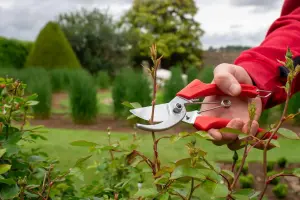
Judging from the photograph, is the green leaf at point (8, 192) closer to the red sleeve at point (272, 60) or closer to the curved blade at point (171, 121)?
the curved blade at point (171, 121)

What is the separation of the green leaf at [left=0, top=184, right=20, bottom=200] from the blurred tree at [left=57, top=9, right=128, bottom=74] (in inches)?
660

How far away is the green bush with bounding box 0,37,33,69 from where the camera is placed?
1393 centimetres

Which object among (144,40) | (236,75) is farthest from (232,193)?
(144,40)

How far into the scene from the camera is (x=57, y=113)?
7242 mm

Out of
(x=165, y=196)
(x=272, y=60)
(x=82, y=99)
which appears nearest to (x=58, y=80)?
(x=82, y=99)

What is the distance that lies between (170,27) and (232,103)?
97.2 feet

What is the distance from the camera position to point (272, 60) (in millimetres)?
1505

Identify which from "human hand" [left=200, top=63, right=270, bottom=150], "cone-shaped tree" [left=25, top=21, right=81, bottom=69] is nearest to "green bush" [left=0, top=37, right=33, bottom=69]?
"cone-shaped tree" [left=25, top=21, right=81, bottom=69]

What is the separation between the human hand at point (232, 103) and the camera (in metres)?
1.06

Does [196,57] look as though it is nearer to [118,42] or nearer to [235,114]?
[118,42]

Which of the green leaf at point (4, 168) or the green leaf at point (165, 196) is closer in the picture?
the green leaf at point (165, 196)

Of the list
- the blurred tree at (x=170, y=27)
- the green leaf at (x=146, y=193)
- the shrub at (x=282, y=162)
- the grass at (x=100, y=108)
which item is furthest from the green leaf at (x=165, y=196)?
the blurred tree at (x=170, y=27)

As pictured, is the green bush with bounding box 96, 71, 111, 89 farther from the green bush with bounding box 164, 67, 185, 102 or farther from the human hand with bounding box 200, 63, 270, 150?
the human hand with bounding box 200, 63, 270, 150

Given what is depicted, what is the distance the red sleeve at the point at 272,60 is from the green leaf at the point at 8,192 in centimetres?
78
